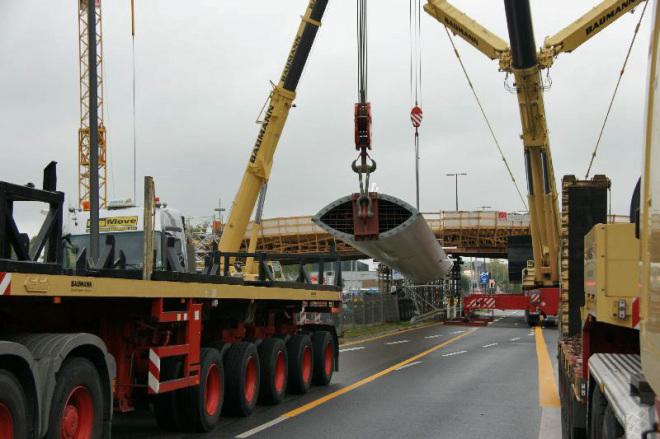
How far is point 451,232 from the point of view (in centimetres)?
5350

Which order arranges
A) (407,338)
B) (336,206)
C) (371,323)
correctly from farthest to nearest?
(371,323), (407,338), (336,206)

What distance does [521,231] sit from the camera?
52.9m

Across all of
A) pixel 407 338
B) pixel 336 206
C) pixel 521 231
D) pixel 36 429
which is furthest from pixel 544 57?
pixel 521 231

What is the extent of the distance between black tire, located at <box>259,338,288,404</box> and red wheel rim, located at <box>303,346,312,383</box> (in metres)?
0.98

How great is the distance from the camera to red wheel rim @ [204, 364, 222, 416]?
9719 millimetres

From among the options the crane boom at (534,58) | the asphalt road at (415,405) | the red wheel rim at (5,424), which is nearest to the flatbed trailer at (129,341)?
the red wheel rim at (5,424)

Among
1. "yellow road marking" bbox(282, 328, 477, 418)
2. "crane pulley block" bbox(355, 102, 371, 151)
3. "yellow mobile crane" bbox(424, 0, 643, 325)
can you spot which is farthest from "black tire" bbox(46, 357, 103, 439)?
"yellow mobile crane" bbox(424, 0, 643, 325)

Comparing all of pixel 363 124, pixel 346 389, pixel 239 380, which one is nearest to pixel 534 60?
pixel 363 124

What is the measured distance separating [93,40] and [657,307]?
31.1ft

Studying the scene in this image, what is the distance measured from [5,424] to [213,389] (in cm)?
474

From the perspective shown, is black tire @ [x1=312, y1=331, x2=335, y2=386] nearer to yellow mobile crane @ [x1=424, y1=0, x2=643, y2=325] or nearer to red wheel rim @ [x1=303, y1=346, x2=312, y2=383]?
red wheel rim @ [x1=303, y1=346, x2=312, y2=383]

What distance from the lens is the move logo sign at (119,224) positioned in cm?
1255

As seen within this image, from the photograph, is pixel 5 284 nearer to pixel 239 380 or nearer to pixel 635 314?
pixel 635 314

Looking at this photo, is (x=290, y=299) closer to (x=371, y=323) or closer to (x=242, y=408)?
(x=242, y=408)
